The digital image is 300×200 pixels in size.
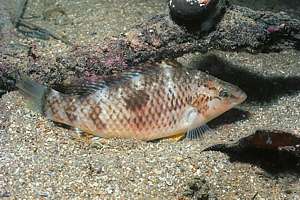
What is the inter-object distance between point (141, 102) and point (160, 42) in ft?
1.95

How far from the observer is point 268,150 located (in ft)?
10.9

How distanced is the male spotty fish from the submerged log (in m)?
0.14

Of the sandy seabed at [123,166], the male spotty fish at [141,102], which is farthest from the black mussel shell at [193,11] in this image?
the sandy seabed at [123,166]

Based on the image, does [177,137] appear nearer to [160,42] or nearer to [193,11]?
[160,42]

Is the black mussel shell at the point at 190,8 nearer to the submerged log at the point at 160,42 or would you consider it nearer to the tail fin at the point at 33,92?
the submerged log at the point at 160,42

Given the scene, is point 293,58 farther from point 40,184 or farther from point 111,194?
point 40,184

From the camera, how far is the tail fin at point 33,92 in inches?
143

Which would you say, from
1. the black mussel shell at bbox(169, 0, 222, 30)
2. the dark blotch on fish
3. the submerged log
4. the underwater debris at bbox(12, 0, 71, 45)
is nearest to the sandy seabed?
the dark blotch on fish

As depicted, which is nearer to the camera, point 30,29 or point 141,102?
point 141,102

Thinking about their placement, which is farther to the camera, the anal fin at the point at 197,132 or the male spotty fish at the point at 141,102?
the anal fin at the point at 197,132

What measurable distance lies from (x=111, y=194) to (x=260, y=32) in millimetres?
2072

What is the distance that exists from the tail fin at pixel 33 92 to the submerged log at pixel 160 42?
18 centimetres

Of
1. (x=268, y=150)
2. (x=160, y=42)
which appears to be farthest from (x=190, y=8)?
(x=268, y=150)

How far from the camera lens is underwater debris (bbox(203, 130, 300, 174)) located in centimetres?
312
